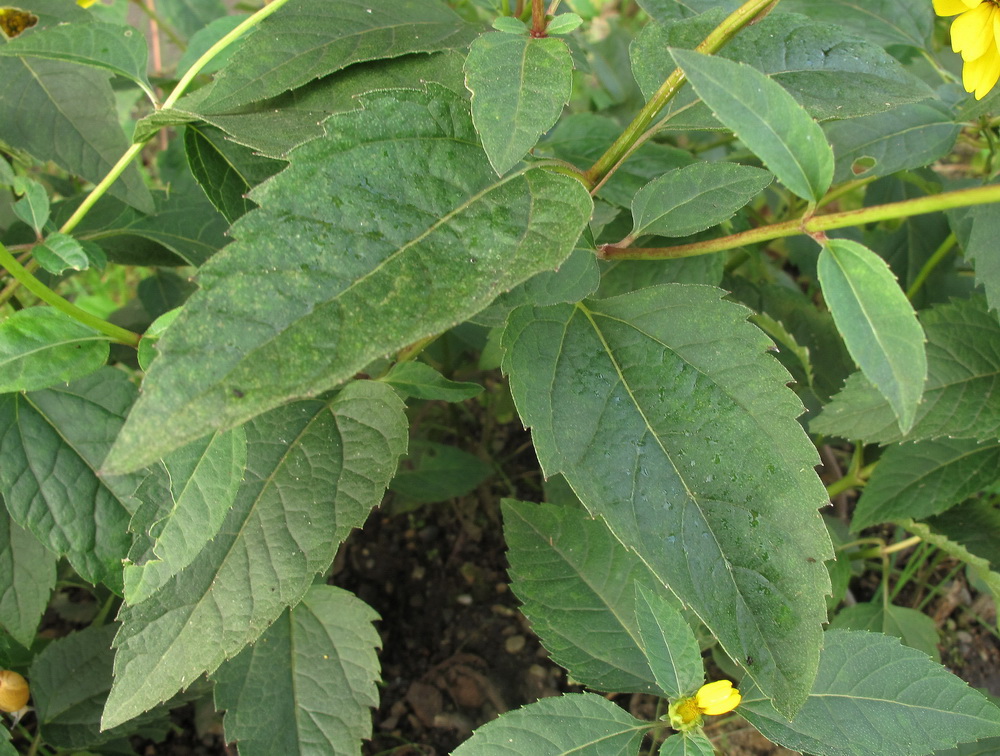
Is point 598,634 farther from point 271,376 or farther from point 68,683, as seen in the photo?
point 68,683

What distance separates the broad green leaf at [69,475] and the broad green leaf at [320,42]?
420 mm

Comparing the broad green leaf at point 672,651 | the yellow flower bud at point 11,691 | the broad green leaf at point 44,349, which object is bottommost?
the broad green leaf at point 672,651

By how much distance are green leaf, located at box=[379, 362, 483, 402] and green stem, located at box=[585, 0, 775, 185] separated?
297 millimetres

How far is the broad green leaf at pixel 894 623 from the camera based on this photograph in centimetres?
127

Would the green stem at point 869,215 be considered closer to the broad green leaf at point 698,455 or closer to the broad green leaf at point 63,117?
the broad green leaf at point 698,455

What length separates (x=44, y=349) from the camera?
0.83 meters

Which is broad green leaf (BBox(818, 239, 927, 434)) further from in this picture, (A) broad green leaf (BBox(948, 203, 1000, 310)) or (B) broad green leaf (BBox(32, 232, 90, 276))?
(B) broad green leaf (BBox(32, 232, 90, 276))

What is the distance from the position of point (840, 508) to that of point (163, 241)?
1.37 metres

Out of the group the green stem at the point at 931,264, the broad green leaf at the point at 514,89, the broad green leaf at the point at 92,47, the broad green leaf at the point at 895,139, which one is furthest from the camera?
the green stem at the point at 931,264

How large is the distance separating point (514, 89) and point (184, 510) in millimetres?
528

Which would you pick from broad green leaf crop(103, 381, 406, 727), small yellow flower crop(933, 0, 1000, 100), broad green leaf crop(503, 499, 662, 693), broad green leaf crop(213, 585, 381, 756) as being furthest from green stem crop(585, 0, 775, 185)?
broad green leaf crop(213, 585, 381, 756)

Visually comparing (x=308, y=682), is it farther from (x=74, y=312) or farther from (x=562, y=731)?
(x=74, y=312)

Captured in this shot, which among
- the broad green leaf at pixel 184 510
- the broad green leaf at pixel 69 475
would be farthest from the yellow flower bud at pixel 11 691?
the broad green leaf at pixel 184 510

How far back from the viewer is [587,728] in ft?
2.93
